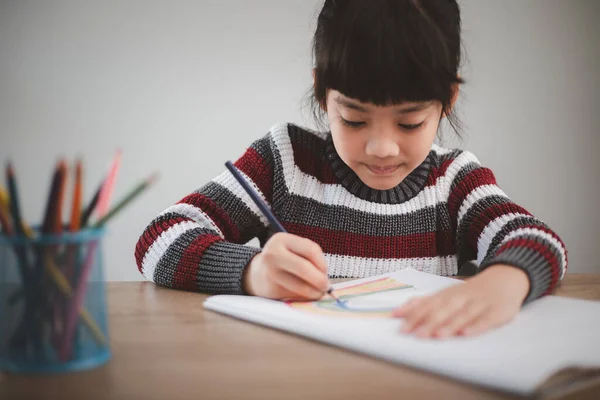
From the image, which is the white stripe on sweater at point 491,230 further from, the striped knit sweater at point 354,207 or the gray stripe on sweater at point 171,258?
the gray stripe on sweater at point 171,258

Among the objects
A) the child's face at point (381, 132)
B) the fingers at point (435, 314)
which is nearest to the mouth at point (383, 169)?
the child's face at point (381, 132)

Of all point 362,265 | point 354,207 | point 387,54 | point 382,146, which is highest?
point 387,54

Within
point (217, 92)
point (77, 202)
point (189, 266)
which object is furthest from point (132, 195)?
point (217, 92)

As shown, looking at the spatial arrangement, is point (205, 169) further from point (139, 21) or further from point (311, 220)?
point (311, 220)

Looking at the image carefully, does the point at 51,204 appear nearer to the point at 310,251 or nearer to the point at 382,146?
the point at 310,251

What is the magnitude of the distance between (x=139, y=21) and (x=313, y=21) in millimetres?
537

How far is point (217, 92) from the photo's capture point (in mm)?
1766

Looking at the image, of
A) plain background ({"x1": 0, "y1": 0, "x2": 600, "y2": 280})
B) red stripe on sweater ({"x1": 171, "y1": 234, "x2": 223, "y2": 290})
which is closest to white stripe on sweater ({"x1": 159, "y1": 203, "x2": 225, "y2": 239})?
red stripe on sweater ({"x1": 171, "y1": 234, "x2": 223, "y2": 290})

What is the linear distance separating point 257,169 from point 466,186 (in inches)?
14.8

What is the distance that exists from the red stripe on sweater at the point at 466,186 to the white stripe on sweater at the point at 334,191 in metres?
0.02

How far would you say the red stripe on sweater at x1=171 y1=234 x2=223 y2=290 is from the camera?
28.5 inches

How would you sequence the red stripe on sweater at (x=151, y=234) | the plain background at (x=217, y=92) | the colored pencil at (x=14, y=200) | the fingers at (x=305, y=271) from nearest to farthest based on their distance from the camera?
the colored pencil at (x=14, y=200)
the fingers at (x=305, y=271)
the red stripe on sweater at (x=151, y=234)
the plain background at (x=217, y=92)

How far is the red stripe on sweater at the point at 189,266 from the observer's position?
2.37 feet

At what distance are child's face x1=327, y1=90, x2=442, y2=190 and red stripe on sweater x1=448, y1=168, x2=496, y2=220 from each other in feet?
0.59
